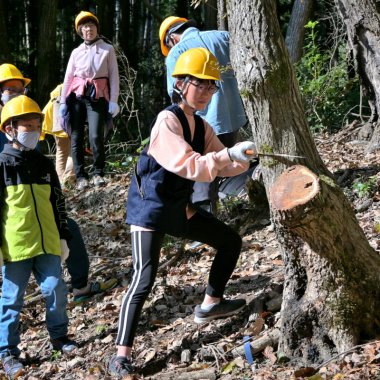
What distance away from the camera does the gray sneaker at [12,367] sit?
4613mm

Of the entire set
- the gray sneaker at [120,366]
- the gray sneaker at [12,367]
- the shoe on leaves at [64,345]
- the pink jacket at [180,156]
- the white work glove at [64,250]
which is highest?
the pink jacket at [180,156]

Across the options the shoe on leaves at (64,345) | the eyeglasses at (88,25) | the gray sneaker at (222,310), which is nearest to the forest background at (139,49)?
the eyeglasses at (88,25)

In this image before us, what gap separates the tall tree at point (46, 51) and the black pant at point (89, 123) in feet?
25.0

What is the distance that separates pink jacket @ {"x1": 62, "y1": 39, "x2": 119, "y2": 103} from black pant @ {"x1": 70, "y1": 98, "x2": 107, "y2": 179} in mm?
150

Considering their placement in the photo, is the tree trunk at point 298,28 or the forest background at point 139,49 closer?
the forest background at point 139,49

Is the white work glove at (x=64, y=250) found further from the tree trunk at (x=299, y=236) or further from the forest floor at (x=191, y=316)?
the tree trunk at (x=299, y=236)

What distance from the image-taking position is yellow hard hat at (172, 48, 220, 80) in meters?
4.06

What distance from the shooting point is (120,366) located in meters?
4.08

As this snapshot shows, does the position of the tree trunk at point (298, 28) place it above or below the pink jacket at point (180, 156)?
above

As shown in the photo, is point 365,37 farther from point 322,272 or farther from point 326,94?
point 322,272

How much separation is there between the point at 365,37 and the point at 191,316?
3.40 metres

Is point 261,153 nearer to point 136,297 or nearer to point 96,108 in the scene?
point 136,297

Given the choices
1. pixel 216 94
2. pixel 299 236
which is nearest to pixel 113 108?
pixel 216 94

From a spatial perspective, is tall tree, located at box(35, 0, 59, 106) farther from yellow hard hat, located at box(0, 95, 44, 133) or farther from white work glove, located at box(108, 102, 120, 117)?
yellow hard hat, located at box(0, 95, 44, 133)
